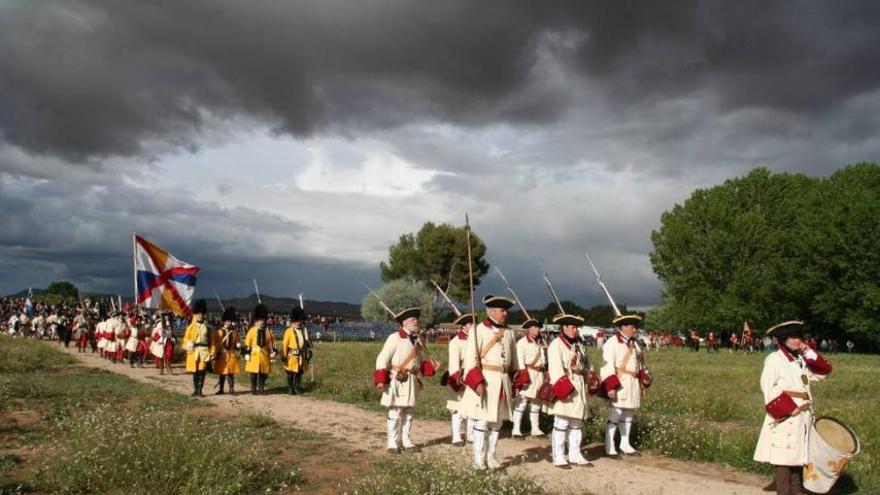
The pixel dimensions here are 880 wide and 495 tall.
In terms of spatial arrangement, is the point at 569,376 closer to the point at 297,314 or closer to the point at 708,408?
the point at 708,408

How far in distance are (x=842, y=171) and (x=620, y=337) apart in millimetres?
52149

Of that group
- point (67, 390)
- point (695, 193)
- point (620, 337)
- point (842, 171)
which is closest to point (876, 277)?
point (842, 171)

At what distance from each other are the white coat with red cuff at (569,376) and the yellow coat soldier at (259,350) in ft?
34.4

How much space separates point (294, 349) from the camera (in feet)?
61.5

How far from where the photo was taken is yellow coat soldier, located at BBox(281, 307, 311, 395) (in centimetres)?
1862

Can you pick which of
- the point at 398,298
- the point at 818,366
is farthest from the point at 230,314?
the point at 398,298

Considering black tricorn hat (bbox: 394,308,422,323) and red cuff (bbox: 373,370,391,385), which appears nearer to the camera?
red cuff (bbox: 373,370,391,385)

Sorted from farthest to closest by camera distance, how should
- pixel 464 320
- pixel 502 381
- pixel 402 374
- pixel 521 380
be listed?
1. pixel 464 320
2. pixel 402 374
3. pixel 521 380
4. pixel 502 381

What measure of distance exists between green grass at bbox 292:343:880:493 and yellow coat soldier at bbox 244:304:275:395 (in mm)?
1551

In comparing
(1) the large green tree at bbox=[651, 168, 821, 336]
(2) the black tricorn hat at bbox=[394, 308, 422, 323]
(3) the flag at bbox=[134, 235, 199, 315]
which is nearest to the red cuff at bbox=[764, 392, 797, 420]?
(2) the black tricorn hat at bbox=[394, 308, 422, 323]

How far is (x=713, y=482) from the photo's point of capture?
9531 millimetres

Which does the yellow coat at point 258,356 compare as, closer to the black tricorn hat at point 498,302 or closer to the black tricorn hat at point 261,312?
the black tricorn hat at point 261,312

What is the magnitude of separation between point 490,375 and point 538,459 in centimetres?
206

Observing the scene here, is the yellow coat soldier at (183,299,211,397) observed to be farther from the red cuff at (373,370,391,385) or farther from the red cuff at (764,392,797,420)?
the red cuff at (764,392,797,420)
